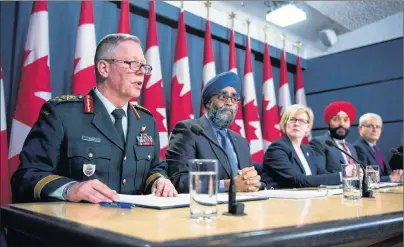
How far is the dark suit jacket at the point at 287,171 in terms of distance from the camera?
2711 mm

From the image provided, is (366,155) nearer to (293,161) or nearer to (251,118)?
(251,118)

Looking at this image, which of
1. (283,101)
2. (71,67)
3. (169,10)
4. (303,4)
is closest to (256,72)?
(283,101)

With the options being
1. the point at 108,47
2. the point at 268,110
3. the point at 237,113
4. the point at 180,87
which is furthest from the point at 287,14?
the point at 108,47

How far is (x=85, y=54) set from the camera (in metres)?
2.91

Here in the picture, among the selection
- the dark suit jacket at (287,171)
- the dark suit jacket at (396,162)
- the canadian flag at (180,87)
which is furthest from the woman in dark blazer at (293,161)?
the dark suit jacket at (396,162)

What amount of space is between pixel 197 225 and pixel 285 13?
4152 millimetres

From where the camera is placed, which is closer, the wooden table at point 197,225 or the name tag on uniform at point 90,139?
the wooden table at point 197,225

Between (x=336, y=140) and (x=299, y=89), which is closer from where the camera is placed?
(x=336, y=140)

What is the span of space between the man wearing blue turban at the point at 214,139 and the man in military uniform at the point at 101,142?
0.39 metres

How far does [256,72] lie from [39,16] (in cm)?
290

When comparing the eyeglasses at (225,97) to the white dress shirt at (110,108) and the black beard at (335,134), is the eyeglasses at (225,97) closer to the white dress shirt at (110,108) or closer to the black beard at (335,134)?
the white dress shirt at (110,108)

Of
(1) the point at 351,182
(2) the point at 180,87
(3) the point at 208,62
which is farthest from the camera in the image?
(3) the point at 208,62

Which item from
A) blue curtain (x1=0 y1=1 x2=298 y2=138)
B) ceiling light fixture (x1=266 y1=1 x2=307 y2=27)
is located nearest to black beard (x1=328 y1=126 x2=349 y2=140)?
blue curtain (x1=0 y1=1 x2=298 y2=138)

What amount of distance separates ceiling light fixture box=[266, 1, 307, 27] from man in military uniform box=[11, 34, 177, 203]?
311 cm
